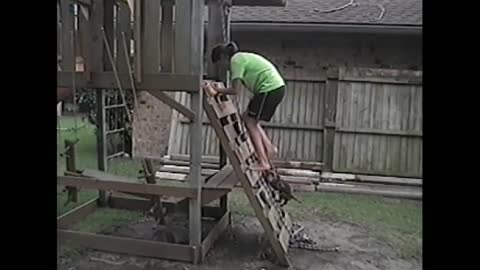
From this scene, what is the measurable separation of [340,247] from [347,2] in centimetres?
614

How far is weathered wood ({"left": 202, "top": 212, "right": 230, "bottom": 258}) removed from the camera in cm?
420

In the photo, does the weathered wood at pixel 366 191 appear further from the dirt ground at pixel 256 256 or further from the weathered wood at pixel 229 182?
the weathered wood at pixel 229 182

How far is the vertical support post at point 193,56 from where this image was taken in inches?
152

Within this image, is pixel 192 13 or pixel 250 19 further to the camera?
pixel 250 19

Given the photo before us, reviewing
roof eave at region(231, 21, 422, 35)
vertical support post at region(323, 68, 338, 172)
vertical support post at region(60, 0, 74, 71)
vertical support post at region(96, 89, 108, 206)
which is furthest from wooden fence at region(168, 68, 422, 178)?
vertical support post at region(60, 0, 74, 71)

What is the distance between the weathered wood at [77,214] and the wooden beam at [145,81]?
126 cm

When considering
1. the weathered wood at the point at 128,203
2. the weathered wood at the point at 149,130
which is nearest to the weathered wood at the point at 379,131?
the weathered wood at the point at 128,203

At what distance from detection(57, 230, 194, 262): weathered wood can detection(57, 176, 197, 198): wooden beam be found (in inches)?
16.6

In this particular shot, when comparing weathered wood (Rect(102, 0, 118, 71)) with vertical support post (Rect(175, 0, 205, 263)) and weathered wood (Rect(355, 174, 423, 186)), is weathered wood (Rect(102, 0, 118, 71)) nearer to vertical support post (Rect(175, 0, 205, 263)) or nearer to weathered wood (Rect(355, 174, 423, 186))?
vertical support post (Rect(175, 0, 205, 263))

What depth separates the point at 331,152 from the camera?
Answer: 730 cm

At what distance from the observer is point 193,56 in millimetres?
3896

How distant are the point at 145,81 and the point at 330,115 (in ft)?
13.1
